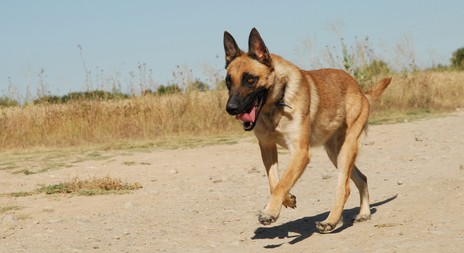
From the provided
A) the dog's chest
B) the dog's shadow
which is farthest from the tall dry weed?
the dog's chest

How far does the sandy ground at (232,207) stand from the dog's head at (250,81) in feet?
3.75

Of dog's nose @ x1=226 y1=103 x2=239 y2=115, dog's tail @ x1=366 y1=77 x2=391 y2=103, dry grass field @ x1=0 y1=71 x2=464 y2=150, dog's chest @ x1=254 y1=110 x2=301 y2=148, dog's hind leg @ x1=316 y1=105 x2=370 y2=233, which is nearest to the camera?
dog's nose @ x1=226 y1=103 x2=239 y2=115

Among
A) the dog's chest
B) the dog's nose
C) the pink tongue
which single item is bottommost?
the dog's chest

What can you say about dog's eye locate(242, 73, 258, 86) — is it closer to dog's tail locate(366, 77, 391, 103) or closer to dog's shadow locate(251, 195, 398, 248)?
dog's shadow locate(251, 195, 398, 248)

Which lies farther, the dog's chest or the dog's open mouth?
the dog's chest

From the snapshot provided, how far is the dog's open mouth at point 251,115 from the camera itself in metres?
6.32

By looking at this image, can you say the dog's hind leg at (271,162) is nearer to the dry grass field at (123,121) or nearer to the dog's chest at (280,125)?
the dog's chest at (280,125)

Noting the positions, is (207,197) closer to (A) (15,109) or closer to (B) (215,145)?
(B) (215,145)

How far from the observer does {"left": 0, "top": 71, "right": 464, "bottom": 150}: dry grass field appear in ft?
52.9

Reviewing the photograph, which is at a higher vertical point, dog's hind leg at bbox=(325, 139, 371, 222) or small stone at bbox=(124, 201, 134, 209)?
dog's hind leg at bbox=(325, 139, 371, 222)

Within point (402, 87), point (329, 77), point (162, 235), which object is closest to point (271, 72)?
point (329, 77)

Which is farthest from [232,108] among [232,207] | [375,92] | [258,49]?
[375,92]

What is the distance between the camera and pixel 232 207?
8.23 m

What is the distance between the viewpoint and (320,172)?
1023 cm
